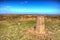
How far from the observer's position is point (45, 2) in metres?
1.69

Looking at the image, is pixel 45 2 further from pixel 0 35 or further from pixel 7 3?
pixel 0 35

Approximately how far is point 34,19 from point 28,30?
7.5 inches

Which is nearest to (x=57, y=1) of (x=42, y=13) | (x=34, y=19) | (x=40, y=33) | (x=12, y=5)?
(x=42, y=13)

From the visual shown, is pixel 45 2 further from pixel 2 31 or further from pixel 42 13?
pixel 2 31

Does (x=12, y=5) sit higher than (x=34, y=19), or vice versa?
(x=12, y=5)

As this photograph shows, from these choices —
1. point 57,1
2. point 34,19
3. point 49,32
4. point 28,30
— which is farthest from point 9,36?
point 57,1

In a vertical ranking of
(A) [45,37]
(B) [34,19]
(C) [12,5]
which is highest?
(C) [12,5]

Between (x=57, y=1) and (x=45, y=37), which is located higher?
(x=57, y=1)

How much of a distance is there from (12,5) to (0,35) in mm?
494

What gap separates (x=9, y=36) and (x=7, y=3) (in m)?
0.50

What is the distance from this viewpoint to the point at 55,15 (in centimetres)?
170

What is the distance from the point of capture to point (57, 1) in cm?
168

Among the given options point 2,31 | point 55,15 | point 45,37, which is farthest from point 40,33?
point 2,31

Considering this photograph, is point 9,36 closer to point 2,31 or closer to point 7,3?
point 2,31
